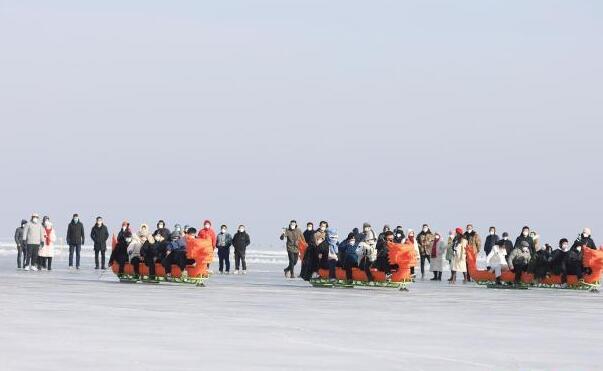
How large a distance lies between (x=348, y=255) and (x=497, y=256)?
4995 millimetres

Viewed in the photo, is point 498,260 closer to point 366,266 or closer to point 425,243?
point 366,266

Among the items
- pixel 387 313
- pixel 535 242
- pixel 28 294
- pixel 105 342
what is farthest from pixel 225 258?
pixel 105 342

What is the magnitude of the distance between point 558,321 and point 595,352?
20.0ft

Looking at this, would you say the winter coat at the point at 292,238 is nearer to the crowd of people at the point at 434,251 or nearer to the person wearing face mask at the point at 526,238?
the crowd of people at the point at 434,251

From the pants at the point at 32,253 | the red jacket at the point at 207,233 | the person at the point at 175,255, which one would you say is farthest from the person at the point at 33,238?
the person at the point at 175,255

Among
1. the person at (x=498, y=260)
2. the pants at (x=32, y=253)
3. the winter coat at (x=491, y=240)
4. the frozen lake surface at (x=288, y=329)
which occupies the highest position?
the winter coat at (x=491, y=240)

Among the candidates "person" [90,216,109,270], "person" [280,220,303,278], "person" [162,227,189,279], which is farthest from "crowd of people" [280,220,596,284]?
"person" [90,216,109,270]

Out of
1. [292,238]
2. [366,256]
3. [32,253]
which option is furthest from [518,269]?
[32,253]

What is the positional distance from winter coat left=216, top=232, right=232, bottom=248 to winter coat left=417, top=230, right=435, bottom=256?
6196 mm

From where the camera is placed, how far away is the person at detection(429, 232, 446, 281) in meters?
41.7

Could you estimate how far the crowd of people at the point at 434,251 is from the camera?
113 ft

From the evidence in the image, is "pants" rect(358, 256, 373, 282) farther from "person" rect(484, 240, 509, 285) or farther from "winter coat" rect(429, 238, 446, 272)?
"winter coat" rect(429, 238, 446, 272)

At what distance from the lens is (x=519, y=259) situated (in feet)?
122

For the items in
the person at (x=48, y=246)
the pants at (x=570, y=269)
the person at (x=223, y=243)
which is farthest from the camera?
the person at (x=223, y=243)
